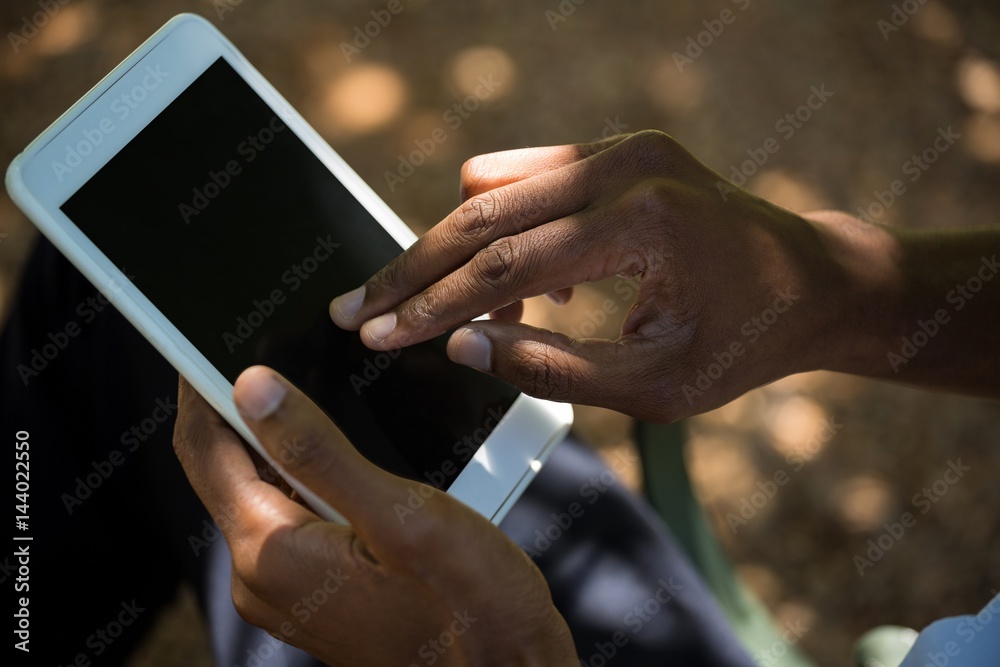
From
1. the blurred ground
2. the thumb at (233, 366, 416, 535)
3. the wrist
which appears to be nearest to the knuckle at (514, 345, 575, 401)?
the thumb at (233, 366, 416, 535)

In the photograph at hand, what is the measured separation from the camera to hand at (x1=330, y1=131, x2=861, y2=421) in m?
0.85

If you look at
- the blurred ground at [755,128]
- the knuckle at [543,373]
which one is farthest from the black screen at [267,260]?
the blurred ground at [755,128]

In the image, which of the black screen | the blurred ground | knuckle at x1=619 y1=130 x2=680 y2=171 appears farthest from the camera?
the blurred ground

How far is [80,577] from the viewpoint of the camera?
1.03m

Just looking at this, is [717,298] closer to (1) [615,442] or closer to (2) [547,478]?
(2) [547,478]

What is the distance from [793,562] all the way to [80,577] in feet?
4.36

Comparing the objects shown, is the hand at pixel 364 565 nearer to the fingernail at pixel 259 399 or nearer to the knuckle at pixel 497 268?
the fingernail at pixel 259 399

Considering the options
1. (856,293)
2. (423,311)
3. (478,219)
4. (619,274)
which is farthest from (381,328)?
(856,293)

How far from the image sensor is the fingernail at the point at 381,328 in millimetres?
859

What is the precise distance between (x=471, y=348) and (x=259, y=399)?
24 centimetres

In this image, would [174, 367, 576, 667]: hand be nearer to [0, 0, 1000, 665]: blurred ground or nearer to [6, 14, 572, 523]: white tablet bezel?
[6, 14, 572, 523]: white tablet bezel

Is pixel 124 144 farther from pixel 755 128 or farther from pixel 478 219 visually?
pixel 755 128

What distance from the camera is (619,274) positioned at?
883mm

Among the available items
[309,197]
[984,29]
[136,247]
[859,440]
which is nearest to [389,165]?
[309,197]
